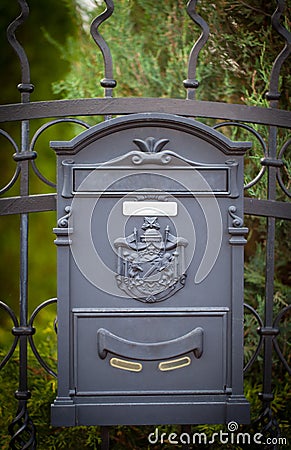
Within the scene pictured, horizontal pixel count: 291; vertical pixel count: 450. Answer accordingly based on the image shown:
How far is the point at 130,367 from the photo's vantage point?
224 centimetres

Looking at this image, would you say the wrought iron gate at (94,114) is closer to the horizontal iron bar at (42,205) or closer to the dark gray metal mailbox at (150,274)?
the horizontal iron bar at (42,205)

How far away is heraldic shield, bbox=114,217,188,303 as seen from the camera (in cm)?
222

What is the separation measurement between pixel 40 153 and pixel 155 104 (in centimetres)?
216

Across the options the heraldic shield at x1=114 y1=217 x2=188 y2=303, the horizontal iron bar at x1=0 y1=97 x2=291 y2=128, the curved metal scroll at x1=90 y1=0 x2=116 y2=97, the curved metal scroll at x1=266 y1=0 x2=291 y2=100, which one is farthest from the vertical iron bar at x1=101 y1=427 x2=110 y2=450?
the curved metal scroll at x1=266 y1=0 x2=291 y2=100

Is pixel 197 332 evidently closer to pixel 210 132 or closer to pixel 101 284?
pixel 101 284

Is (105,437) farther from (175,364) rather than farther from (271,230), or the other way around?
(271,230)

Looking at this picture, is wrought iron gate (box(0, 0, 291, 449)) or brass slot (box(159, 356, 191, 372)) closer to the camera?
brass slot (box(159, 356, 191, 372))

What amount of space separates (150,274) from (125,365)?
34 centimetres

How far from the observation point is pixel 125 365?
2.24 m

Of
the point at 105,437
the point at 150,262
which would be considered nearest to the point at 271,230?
the point at 150,262

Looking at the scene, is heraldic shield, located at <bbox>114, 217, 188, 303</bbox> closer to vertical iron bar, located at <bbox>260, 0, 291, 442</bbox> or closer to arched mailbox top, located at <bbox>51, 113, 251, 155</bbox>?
arched mailbox top, located at <bbox>51, 113, 251, 155</bbox>

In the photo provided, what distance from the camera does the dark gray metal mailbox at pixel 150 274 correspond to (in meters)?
2.22

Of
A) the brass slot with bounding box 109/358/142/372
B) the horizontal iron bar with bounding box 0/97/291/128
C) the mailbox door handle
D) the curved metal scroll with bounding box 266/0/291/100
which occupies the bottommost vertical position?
the brass slot with bounding box 109/358/142/372

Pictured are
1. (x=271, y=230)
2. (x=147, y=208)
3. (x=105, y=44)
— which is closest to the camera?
(x=147, y=208)
